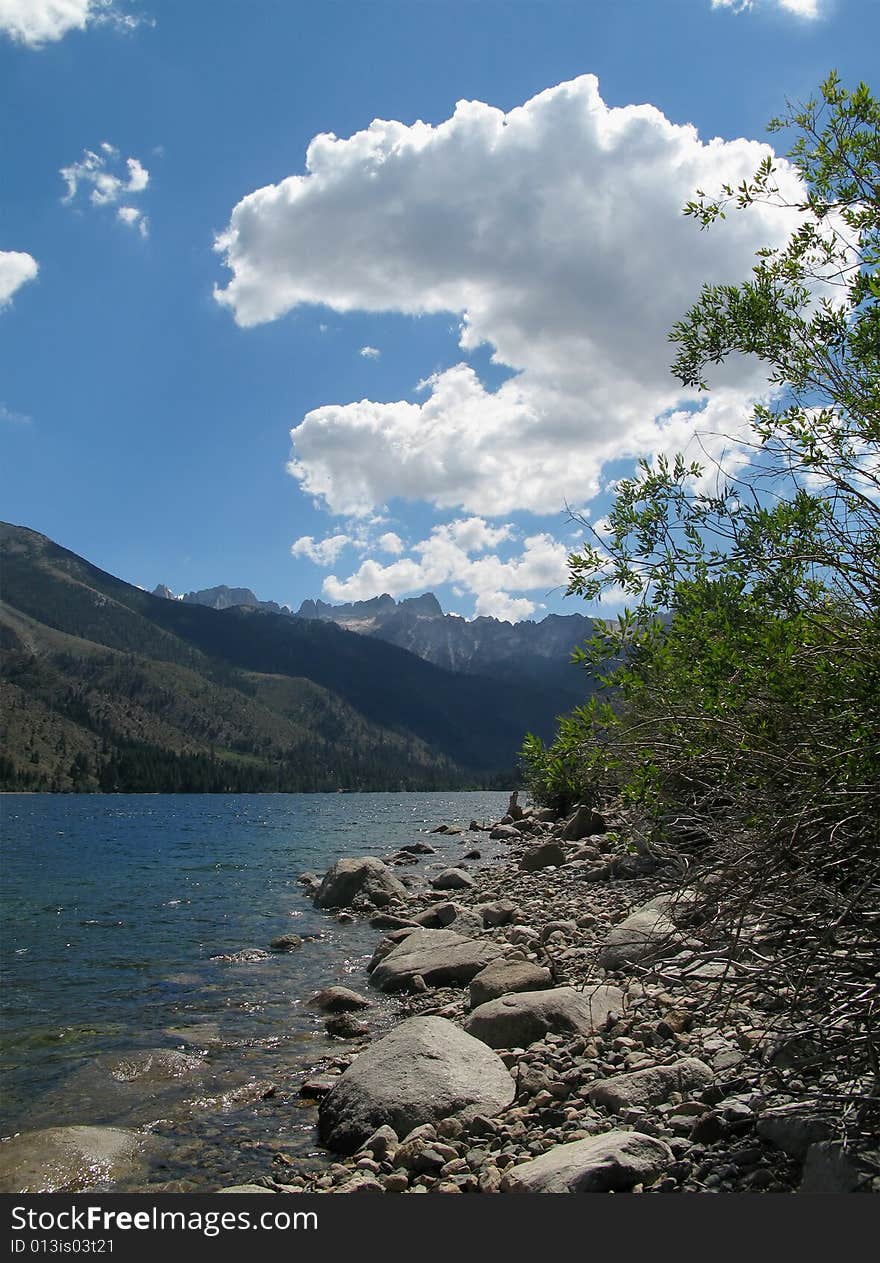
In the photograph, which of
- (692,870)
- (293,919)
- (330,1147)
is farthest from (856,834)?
(293,919)

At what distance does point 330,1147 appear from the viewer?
9617 mm

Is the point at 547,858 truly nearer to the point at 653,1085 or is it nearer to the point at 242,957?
the point at 242,957

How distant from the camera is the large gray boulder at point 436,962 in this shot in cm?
1669

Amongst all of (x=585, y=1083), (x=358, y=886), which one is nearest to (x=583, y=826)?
(x=358, y=886)

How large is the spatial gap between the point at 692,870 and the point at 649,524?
4.25 m

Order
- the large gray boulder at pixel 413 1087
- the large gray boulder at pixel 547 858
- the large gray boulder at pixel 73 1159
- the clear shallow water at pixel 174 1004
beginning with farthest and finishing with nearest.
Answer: the large gray boulder at pixel 547 858 → the clear shallow water at pixel 174 1004 → the large gray boulder at pixel 413 1087 → the large gray boulder at pixel 73 1159

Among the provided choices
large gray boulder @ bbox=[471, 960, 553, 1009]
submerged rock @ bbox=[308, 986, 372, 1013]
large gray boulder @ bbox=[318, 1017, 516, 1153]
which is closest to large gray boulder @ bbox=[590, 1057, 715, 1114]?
large gray boulder @ bbox=[318, 1017, 516, 1153]

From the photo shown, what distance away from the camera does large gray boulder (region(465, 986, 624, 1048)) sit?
11.4 m

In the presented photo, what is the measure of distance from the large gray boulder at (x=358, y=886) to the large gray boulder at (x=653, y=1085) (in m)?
21.5

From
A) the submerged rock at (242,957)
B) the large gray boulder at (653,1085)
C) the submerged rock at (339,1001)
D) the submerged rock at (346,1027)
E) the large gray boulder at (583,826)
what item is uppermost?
the large gray boulder at (653,1085)

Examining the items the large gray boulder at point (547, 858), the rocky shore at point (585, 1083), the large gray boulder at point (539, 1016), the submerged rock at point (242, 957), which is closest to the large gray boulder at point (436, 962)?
the rocky shore at point (585, 1083)

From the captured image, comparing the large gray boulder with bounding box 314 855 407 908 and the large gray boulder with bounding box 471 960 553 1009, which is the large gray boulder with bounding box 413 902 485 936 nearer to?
the large gray boulder with bounding box 314 855 407 908

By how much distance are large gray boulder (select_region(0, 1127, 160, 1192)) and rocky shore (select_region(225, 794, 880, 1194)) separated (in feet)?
6.08

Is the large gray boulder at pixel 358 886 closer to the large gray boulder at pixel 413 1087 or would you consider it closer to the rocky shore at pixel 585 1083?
the rocky shore at pixel 585 1083
